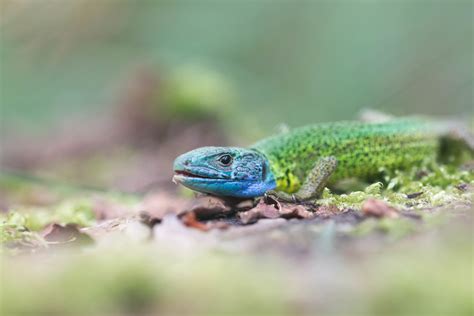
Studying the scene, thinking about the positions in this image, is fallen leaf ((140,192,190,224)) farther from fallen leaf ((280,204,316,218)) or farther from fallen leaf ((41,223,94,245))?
fallen leaf ((280,204,316,218))

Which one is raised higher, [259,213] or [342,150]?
[342,150]

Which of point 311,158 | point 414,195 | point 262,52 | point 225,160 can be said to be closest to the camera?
point 414,195

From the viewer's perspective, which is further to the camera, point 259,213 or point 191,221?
point 259,213

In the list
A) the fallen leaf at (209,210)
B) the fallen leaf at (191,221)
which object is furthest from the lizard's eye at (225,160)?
the fallen leaf at (191,221)

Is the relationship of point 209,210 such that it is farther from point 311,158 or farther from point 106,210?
point 106,210

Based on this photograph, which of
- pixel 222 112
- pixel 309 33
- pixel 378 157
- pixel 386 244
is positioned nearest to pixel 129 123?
pixel 222 112

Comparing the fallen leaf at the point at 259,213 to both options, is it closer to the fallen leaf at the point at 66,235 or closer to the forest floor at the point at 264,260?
the forest floor at the point at 264,260

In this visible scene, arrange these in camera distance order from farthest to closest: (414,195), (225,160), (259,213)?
(225,160) → (414,195) → (259,213)

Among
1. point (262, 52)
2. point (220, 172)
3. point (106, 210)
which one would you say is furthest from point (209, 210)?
point (262, 52)
